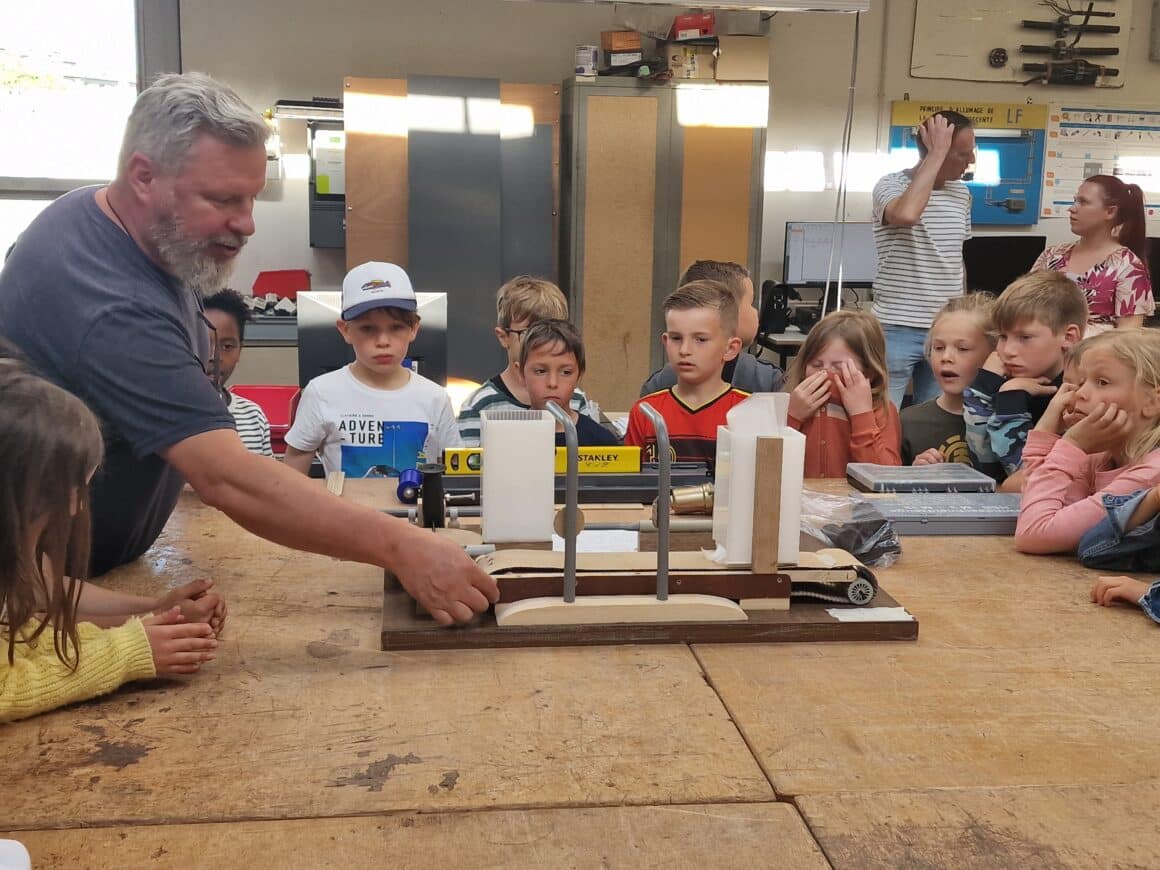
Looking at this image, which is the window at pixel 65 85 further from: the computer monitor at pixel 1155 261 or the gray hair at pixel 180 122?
the computer monitor at pixel 1155 261

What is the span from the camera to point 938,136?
3.92 metres

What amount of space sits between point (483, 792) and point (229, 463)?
0.60m

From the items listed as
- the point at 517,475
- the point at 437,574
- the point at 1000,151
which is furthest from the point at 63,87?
the point at 1000,151

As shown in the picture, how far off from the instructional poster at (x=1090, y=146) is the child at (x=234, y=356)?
5.57 m

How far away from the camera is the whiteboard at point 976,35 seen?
21.7 feet

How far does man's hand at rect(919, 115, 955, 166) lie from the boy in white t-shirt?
7.35 feet

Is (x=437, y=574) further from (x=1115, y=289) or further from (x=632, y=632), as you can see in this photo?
(x=1115, y=289)

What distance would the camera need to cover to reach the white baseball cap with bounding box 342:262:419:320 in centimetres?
254

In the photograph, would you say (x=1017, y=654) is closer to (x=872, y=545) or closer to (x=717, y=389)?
(x=872, y=545)

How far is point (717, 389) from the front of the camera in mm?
2637

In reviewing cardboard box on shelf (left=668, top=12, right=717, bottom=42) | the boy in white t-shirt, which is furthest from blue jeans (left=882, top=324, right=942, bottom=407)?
cardboard box on shelf (left=668, top=12, right=717, bottom=42)

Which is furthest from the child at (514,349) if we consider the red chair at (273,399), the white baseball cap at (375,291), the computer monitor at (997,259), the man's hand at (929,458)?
the computer monitor at (997,259)

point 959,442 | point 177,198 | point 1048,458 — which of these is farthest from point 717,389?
point 177,198

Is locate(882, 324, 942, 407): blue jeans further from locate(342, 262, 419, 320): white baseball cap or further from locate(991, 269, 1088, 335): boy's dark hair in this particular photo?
locate(342, 262, 419, 320): white baseball cap
